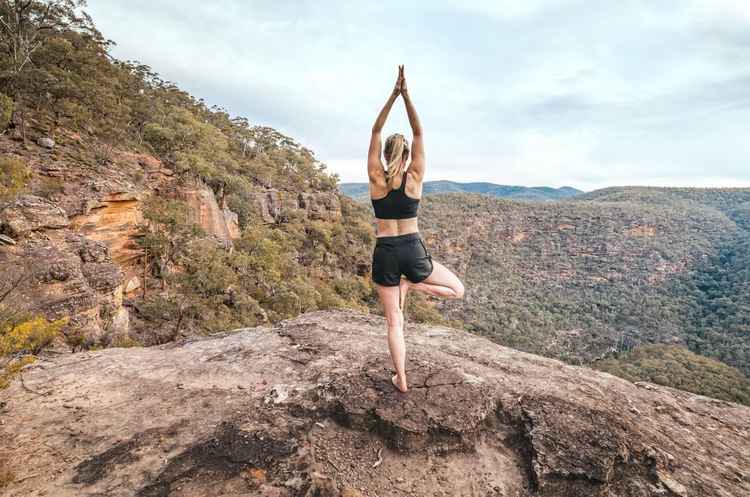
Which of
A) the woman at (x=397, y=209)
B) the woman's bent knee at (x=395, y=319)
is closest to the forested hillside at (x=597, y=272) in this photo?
the woman's bent knee at (x=395, y=319)

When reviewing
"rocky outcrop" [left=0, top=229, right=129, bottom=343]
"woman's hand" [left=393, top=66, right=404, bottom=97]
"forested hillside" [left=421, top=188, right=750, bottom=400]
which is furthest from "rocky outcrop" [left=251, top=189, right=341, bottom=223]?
"forested hillside" [left=421, top=188, right=750, bottom=400]

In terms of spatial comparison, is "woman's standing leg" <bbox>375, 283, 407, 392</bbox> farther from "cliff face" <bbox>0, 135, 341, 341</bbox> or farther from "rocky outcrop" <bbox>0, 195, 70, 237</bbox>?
"rocky outcrop" <bbox>0, 195, 70, 237</bbox>

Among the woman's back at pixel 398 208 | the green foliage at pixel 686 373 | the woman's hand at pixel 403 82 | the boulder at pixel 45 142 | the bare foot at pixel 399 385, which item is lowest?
the green foliage at pixel 686 373

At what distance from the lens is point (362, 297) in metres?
36.2

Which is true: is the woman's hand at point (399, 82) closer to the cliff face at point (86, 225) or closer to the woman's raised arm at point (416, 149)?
the woman's raised arm at point (416, 149)

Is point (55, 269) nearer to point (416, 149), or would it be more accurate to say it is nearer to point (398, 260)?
point (398, 260)

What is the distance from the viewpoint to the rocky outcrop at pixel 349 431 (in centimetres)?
236

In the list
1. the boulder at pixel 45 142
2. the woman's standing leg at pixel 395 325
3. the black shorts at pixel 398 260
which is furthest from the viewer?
the boulder at pixel 45 142

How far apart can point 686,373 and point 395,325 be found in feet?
171

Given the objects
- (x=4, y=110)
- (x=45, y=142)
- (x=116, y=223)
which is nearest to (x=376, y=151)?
(x=4, y=110)

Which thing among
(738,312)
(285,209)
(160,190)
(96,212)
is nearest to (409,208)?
(96,212)

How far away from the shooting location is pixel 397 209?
9.18ft

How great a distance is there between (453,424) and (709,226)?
134179mm

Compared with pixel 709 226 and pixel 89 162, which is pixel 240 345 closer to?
pixel 89 162
